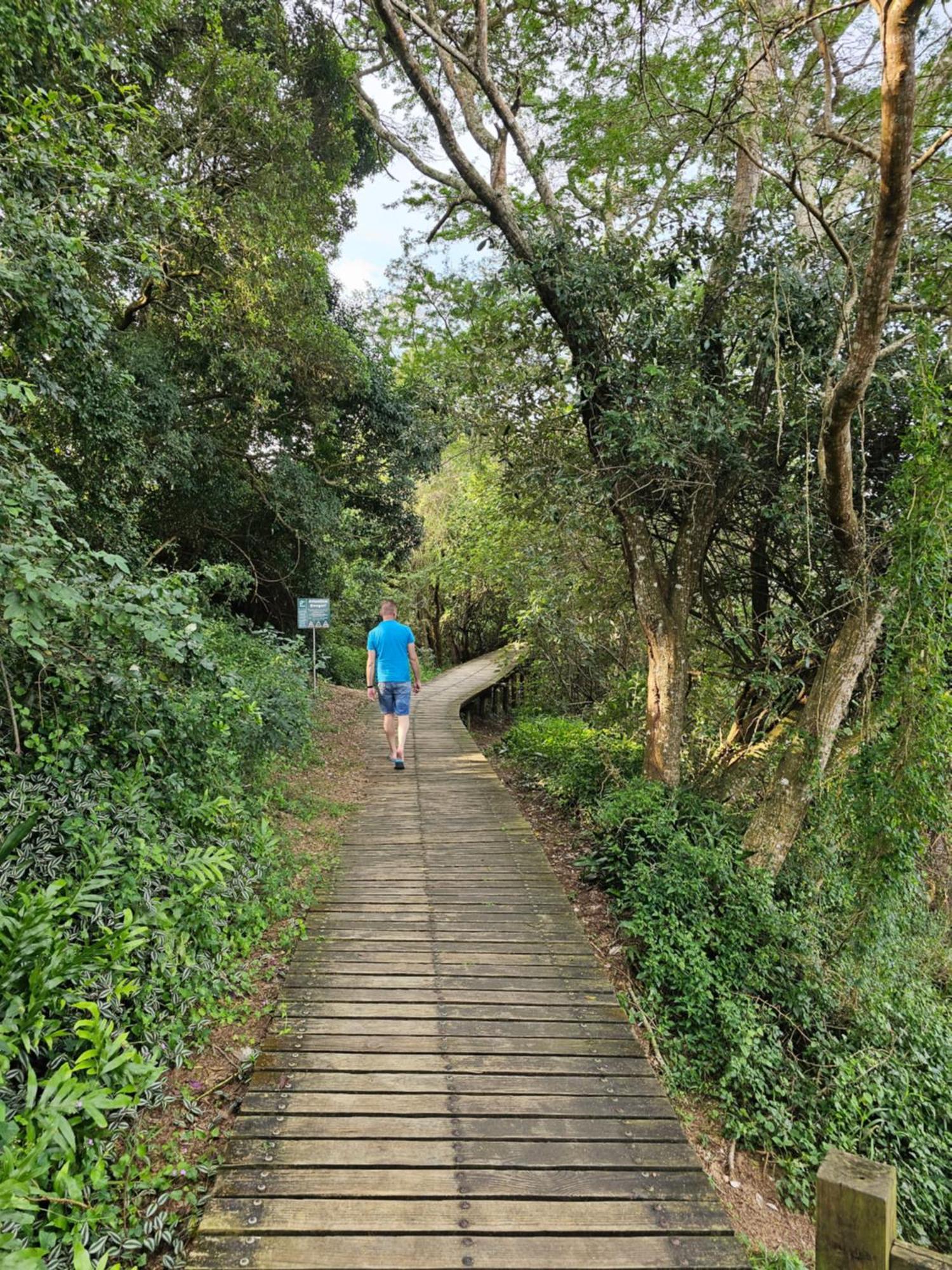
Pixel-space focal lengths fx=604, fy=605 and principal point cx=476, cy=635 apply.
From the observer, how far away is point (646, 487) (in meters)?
5.44

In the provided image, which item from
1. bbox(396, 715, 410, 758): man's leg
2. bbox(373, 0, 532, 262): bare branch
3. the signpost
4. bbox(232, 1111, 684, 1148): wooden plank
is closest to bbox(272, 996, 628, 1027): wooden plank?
bbox(232, 1111, 684, 1148): wooden plank

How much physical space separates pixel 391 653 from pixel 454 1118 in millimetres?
4619

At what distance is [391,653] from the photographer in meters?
6.70

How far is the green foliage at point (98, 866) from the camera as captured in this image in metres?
2.02

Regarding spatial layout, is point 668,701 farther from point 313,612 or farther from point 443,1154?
point 313,612

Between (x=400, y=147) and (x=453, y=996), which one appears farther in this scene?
(x=400, y=147)

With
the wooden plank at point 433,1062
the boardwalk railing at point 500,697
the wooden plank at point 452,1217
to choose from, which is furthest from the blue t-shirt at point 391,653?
the boardwalk railing at point 500,697

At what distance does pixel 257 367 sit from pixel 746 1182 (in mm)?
8434

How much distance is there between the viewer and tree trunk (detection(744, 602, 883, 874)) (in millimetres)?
4762

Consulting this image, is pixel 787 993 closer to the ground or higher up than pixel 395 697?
closer to the ground

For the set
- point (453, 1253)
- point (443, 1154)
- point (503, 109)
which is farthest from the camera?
point (503, 109)

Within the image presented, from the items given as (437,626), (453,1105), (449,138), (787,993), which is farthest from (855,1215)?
(437,626)

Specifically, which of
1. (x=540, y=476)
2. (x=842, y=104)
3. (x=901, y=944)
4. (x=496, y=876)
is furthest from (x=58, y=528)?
(x=842, y=104)

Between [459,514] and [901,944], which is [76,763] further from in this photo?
[459,514]
